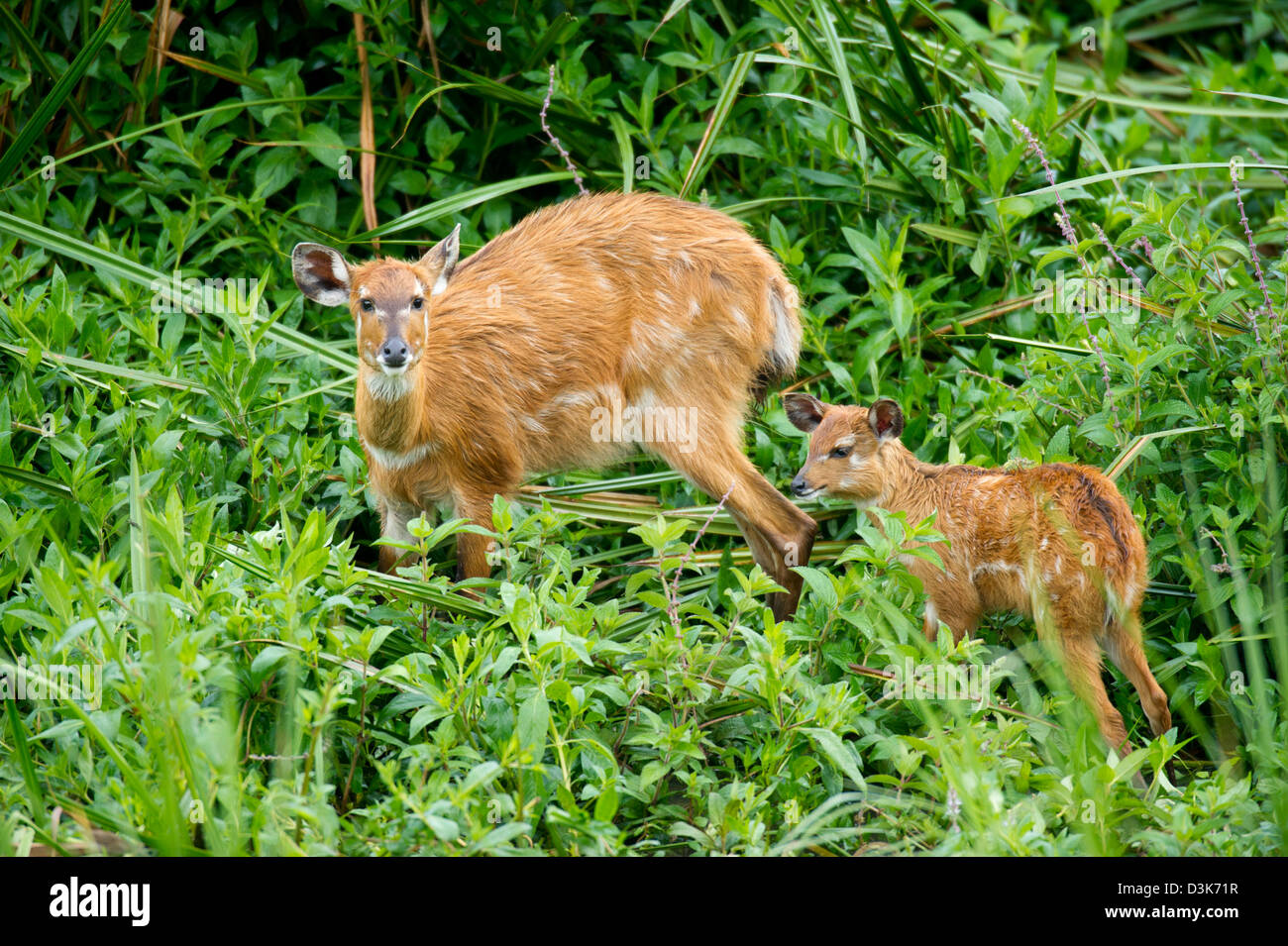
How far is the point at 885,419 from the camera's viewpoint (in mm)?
4559

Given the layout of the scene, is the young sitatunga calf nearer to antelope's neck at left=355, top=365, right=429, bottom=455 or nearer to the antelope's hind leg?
the antelope's hind leg

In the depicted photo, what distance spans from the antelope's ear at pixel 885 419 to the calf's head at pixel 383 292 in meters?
1.50

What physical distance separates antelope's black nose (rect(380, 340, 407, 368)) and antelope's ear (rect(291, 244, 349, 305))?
0.45 metres

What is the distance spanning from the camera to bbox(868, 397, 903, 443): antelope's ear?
14.8ft

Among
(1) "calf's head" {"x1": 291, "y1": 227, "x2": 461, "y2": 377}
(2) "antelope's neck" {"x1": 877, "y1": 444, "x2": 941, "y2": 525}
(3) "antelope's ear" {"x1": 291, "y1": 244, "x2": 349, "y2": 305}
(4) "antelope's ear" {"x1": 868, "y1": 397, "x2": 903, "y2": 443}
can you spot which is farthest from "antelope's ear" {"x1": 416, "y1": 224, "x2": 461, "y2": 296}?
(2) "antelope's neck" {"x1": 877, "y1": 444, "x2": 941, "y2": 525}

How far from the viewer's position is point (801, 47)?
19.2 feet

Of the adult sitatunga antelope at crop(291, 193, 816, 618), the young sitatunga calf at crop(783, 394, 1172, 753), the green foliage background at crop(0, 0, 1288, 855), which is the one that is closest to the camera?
the green foliage background at crop(0, 0, 1288, 855)

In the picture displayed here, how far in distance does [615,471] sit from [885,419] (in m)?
1.34

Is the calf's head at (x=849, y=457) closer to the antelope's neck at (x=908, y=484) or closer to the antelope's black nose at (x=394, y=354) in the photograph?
the antelope's neck at (x=908, y=484)

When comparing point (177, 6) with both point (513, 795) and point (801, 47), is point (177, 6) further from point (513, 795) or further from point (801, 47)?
point (513, 795)

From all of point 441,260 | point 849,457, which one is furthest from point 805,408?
point 441,260

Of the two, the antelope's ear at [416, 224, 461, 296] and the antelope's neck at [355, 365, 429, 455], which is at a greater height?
the antelope's ear at [416, 224, 461, 296]

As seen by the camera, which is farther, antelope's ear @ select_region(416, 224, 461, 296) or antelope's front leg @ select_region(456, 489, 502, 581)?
antelope's ear @ select_region(416, 224, 461, 296)
